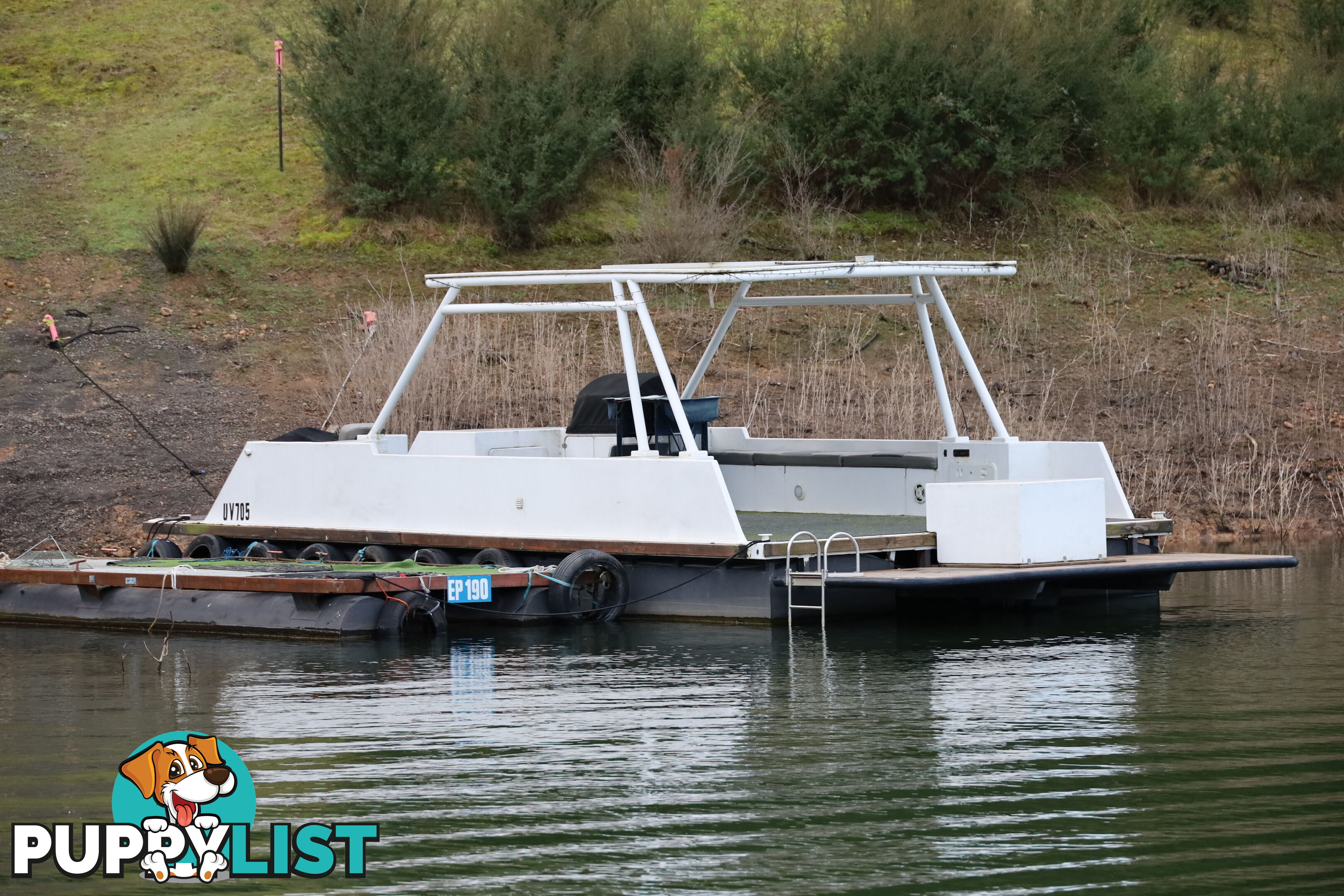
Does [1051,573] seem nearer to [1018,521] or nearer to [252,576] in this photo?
Result: [1018,521]

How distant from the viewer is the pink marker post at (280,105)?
29688 millimetres

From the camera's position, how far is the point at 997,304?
26.1m

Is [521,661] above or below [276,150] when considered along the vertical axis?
below

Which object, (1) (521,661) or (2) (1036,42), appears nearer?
(1) (521,661)

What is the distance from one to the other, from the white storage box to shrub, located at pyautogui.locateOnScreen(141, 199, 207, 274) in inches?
618

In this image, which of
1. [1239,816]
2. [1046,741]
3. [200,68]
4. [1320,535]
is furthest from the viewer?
[200,68]

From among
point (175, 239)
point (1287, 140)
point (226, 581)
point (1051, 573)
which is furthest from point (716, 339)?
point (1287, 140)

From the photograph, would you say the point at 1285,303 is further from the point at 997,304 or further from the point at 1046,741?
the point at 1046,741

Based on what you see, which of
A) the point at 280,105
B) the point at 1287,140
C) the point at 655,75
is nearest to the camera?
the point at 280,105

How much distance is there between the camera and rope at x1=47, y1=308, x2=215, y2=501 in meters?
20.4

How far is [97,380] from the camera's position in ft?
75.5

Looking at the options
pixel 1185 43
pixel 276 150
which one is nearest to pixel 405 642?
pixel 276 150

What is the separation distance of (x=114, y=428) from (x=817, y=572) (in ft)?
37.3

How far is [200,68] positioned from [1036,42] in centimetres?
1485
